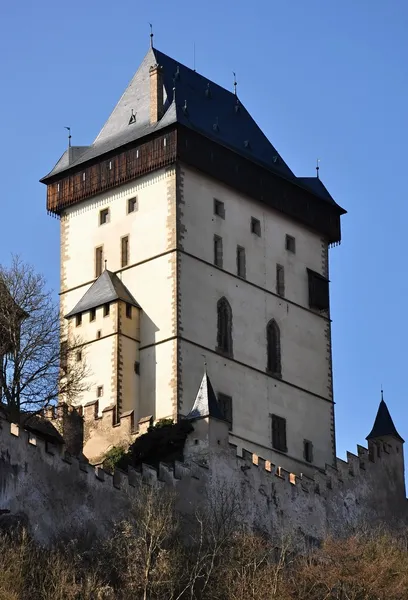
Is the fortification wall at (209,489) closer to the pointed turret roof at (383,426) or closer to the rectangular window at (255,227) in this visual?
the pointed turret roof at (383,426)

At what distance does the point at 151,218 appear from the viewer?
210ft

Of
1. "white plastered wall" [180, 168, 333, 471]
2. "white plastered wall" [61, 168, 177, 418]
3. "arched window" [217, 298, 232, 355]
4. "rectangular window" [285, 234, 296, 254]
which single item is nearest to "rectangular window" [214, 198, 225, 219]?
"white plastered wall" [180, 168, 333, 471]

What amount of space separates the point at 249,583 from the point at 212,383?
14.5 m

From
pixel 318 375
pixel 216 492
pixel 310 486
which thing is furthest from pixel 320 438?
pixel 216 492

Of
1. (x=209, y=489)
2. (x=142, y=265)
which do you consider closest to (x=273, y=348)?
(x=142, y=265)

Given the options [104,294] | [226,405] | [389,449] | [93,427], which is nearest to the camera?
[93,427]

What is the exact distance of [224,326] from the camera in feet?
209

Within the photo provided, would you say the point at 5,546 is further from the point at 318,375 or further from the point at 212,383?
the point at 318,375

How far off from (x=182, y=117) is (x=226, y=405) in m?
8.94

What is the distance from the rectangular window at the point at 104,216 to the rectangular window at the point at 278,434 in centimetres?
793

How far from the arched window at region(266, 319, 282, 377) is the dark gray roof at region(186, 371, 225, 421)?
276 inches

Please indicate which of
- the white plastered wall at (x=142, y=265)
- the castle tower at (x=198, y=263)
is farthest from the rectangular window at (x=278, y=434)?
the white plastered wall at (x=142, y=265)

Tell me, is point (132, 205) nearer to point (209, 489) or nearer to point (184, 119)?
point (184, 119)

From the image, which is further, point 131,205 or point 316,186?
point 316,186
